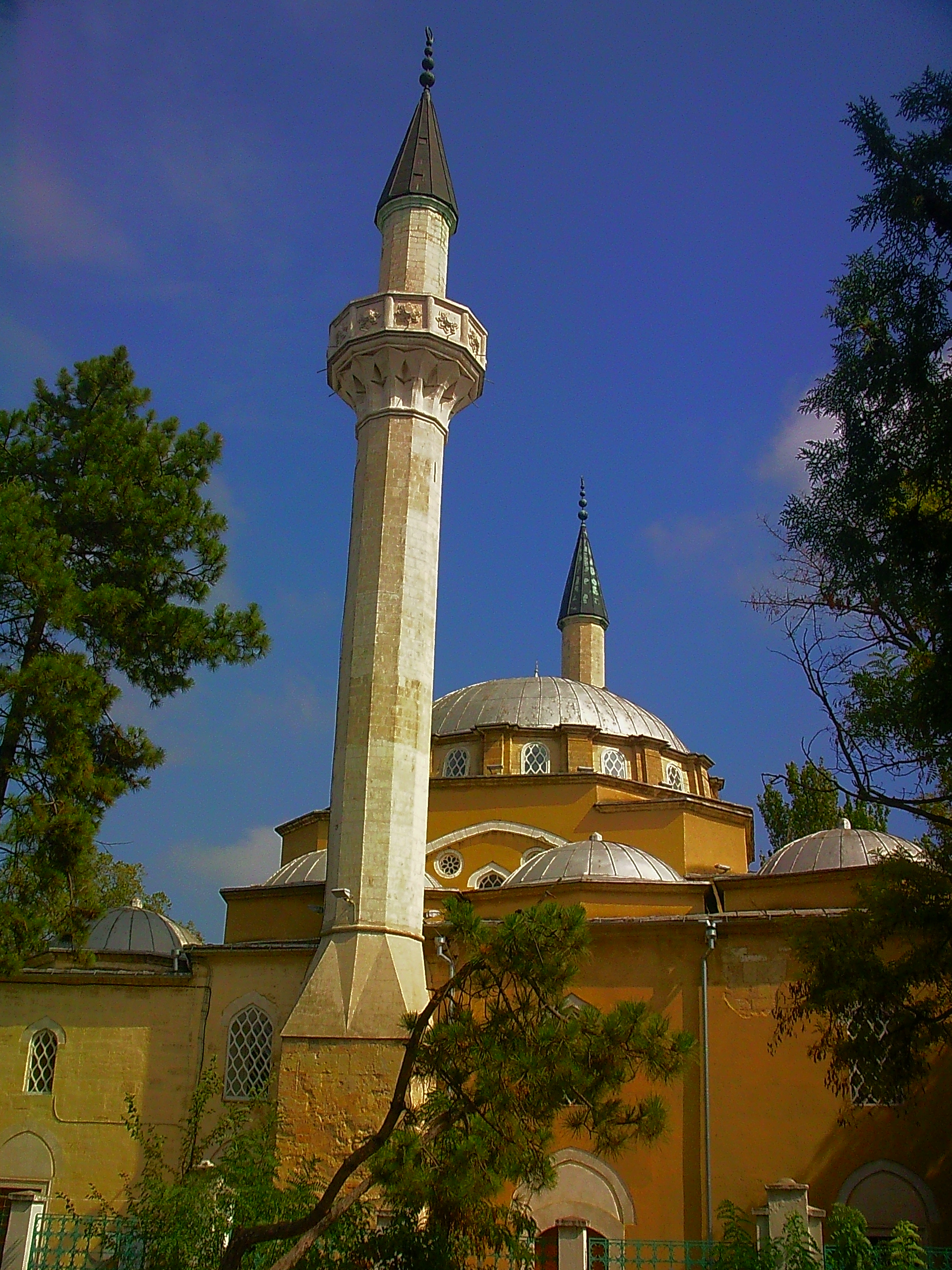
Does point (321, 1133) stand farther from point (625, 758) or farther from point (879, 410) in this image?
point (625, 758)

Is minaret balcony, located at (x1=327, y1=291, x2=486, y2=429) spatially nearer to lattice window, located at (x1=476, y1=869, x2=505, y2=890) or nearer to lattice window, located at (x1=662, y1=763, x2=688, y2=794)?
lattice window, located at (x1=476, y1=869, x2=505, y2=890)

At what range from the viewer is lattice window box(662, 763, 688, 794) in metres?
18.8

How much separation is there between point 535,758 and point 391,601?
678 cm

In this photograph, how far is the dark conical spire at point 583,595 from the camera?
23.4m

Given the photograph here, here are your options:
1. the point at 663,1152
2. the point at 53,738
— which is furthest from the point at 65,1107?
the point at 663,1152

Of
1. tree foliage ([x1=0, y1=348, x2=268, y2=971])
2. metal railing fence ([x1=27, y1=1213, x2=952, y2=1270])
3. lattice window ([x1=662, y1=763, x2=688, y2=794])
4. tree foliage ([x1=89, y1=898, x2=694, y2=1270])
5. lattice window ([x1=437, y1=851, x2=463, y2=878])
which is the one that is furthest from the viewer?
lattice window ([x1=662, y1=763, x2=688, y2=794])

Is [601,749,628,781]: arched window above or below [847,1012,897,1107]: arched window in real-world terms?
above

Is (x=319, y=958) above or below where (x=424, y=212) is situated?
below

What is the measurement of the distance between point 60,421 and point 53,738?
3.14 metres

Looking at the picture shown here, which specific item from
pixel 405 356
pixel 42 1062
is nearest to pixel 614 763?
pixel 405 356

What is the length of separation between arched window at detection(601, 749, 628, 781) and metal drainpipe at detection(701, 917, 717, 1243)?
6.88 meters

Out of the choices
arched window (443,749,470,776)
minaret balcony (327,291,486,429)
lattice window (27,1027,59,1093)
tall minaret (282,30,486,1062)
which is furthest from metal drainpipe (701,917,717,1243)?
arched window (443,749,470,776)

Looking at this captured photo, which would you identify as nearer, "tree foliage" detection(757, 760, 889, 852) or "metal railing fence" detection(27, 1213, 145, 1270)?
"metal railing fence" detection(27, 1213, 145, 1270)

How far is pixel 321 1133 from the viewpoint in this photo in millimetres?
9828
